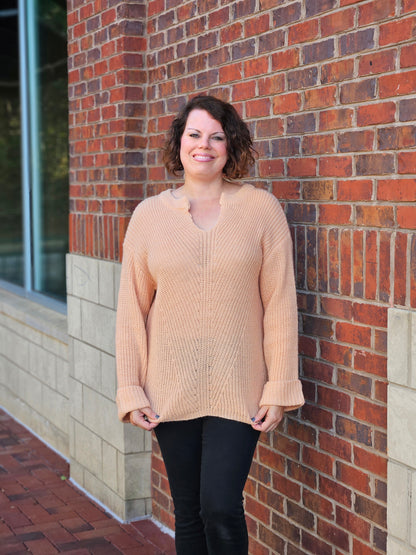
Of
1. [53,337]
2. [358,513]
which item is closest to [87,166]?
[53,337]

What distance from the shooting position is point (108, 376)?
4.75 meters

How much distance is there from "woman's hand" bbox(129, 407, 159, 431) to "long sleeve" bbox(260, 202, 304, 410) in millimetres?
388

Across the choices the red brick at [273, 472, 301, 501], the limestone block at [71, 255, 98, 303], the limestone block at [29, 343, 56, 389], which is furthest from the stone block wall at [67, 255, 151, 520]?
the red brick at [273, 472, 301, 501]

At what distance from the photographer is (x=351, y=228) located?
3.05m

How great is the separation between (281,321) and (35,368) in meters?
3.67

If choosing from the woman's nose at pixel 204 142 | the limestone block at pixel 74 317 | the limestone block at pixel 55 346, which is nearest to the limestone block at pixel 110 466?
the limestone block at pixel 74 317

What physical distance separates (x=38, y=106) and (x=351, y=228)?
4.40 metres

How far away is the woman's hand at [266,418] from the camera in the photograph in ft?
10.1

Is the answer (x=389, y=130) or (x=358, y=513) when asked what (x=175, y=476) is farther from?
(x=389, y=130)

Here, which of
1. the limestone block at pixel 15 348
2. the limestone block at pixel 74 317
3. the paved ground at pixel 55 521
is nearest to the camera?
the paved ground at pixel 55 521

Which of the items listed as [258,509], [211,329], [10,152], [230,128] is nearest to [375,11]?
[230,128]

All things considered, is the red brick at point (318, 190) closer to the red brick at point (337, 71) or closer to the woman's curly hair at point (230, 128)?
the woman's curly hair at point (230, 128)

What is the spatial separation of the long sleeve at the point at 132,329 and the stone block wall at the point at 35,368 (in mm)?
2524

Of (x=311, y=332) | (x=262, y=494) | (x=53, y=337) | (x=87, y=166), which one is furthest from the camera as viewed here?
(x=53, y=337)
